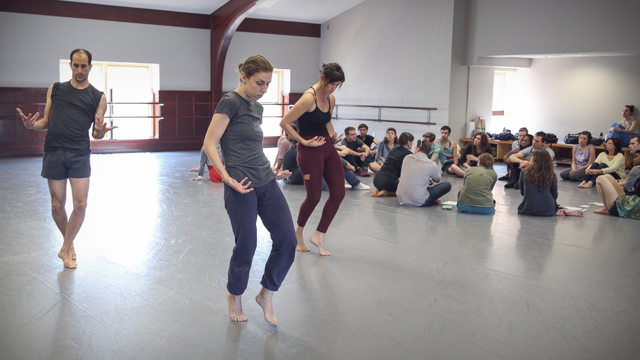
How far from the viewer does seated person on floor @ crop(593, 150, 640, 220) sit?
5879 millimetres

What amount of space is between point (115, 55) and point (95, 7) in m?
0.99

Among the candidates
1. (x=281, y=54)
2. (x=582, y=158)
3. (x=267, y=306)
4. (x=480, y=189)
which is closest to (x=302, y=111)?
(x=267, y=306)

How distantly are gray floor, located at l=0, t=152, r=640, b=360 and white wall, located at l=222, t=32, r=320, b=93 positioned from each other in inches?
320

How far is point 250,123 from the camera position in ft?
9.05

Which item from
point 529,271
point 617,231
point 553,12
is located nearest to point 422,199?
point 617,231

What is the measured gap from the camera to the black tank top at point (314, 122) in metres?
3.95

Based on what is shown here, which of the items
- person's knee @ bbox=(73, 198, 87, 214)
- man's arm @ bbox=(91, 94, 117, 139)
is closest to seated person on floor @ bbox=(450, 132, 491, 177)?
man's arm @ bbox=(91, 94, 117, 139)

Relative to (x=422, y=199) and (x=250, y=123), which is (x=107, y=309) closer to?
(x=250, y=123)

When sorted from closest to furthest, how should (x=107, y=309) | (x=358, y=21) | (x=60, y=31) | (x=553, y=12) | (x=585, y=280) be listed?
(x=107, y=309) → (x=585, y=280) → (x=553, y=12) → (x=60, y=31) → (x=358, y=21)

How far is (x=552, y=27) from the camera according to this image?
10.3 m

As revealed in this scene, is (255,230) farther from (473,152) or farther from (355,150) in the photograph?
(473,152)

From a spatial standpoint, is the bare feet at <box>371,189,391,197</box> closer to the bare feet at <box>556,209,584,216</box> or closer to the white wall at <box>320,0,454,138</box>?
the bare feet at <box>556,209,584,216</box>

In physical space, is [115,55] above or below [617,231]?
above

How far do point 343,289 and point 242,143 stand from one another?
49.1 inches
